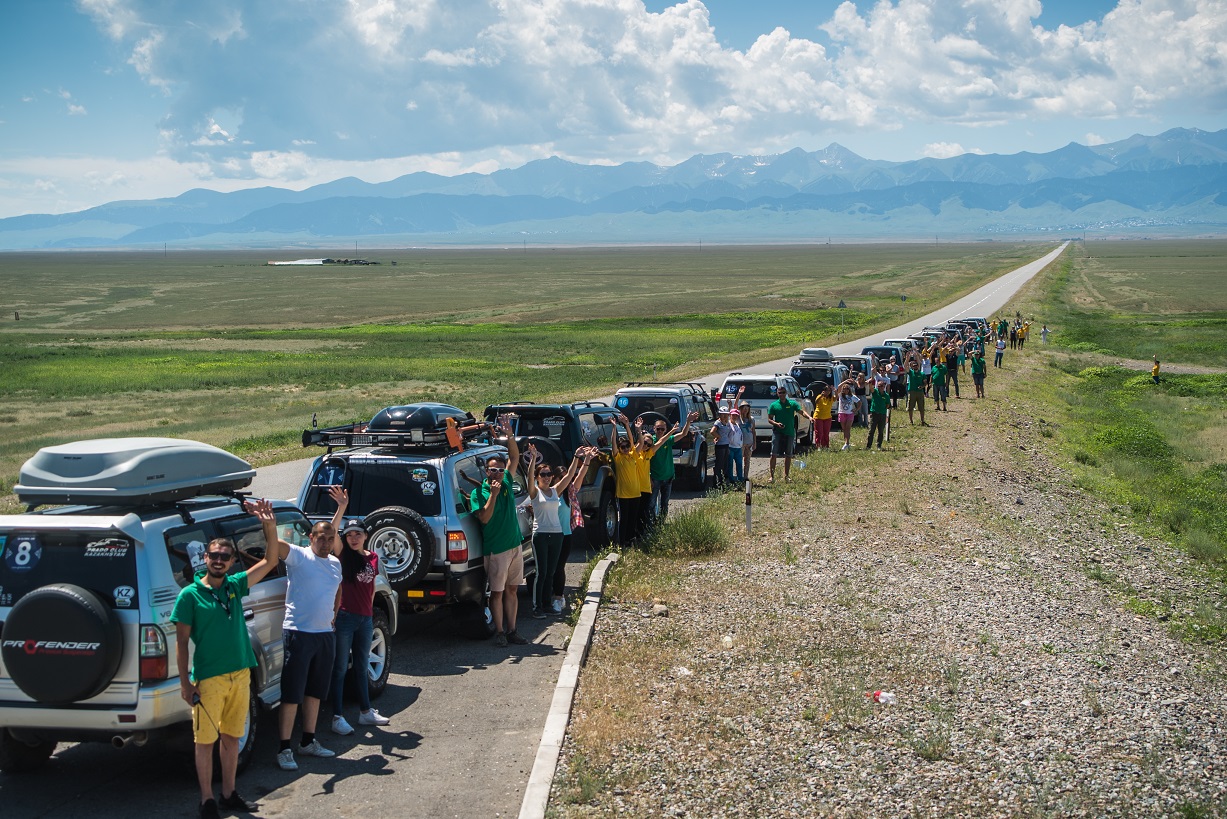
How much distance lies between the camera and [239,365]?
52156 mm

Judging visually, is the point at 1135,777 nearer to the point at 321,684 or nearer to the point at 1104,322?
the point at 321,684

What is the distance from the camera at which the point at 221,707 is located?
6.99 meters

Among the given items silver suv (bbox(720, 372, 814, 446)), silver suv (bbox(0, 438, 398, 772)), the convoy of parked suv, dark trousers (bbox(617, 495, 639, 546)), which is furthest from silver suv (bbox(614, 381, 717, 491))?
silver suv (bbox(0, 438, 398, 772))

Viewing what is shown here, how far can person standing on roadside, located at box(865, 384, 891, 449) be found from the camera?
23.2 m

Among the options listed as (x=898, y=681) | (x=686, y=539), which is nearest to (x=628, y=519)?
(x=686, y=539)

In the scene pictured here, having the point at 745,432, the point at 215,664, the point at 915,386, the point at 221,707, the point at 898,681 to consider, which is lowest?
the point at 915,386

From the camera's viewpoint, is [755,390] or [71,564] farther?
[755,390]

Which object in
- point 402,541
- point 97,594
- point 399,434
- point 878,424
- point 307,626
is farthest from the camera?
point 878,424

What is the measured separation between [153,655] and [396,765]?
6.28ft

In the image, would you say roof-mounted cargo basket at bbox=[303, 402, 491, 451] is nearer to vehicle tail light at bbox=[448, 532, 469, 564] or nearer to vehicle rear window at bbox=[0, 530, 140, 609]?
vehicle tail light at bbox=[448, 532, 469, 564]

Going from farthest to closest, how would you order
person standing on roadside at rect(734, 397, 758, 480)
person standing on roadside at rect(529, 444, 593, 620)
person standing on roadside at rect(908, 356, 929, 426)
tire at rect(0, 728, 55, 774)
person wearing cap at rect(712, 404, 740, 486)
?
1. person standing on roadside at rect(908, 356, 929, 426)
2. person wearing cap at rect(712, 404, 740, 486)
3. person standing on roadside at rect(734, 397, 758, 480)
4. person standing on roadside at rect(529, 444, 593, 620)
5. tire at rect(0, 728, 55, 774)

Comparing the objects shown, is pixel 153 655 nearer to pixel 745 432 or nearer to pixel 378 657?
pixel 378 657

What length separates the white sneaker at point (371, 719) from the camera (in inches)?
349

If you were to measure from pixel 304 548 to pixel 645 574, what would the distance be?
5.83 metres
